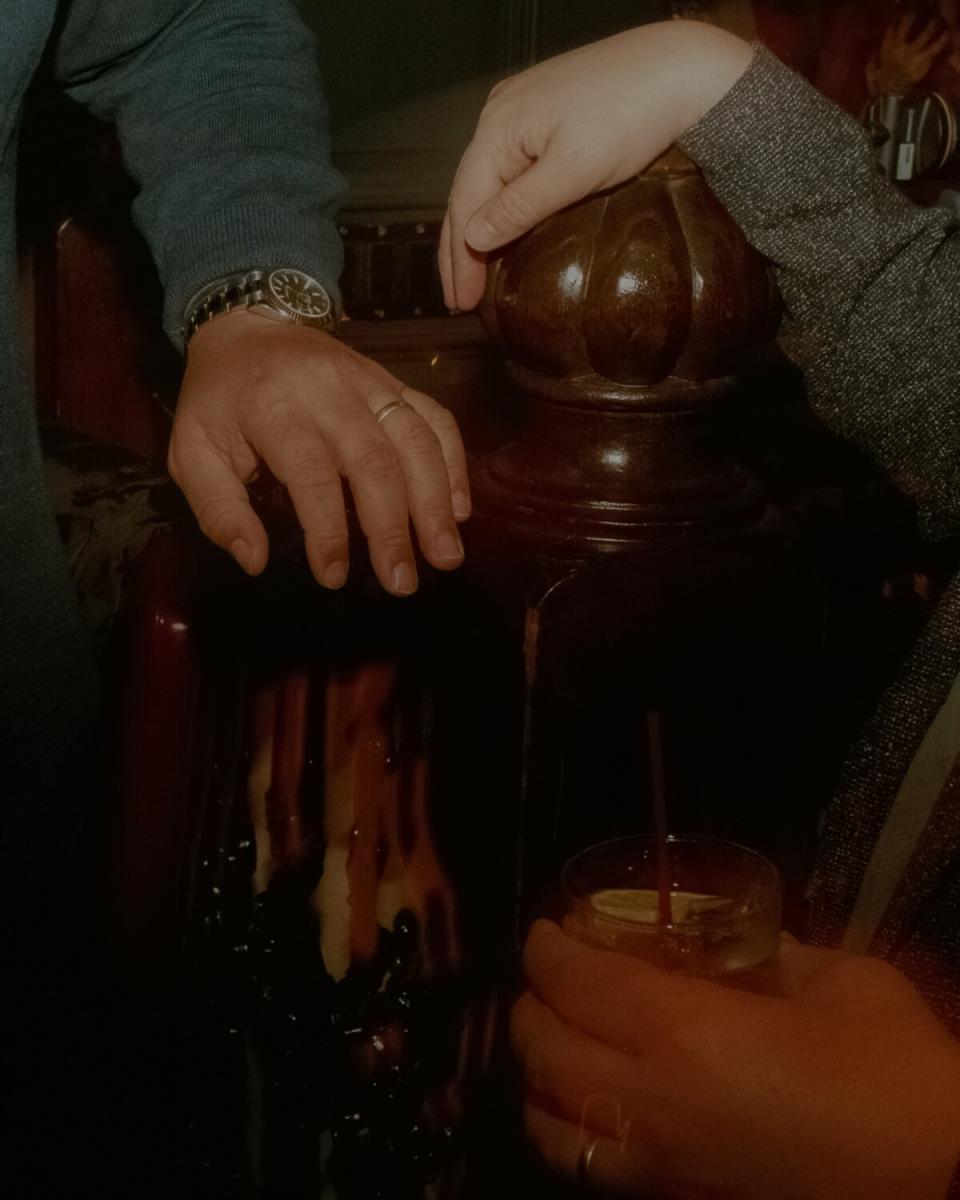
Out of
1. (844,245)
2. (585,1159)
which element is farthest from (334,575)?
(844,245)

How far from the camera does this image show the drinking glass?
78cm

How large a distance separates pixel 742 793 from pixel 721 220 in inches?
20.3

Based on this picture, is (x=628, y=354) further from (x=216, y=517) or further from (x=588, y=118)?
(x=216, y=517)

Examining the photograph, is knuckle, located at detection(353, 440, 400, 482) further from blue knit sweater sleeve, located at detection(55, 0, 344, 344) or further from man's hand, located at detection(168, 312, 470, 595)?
blue knit sweater sleeve, located at detection(55, 0, 344, 344)

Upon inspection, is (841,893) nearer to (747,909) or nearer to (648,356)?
(747,909)

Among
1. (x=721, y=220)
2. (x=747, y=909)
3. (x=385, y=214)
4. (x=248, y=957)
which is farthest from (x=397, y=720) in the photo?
(x=385, y=214)

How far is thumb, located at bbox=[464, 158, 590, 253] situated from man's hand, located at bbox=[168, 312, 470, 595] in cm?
15

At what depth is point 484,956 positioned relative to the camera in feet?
3.51

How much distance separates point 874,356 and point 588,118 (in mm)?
304

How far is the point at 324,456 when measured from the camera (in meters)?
0.88

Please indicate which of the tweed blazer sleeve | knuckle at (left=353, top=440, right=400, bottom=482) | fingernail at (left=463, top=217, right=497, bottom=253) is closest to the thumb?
fingernail at (left=463, top=217, right=497, bottom=253)

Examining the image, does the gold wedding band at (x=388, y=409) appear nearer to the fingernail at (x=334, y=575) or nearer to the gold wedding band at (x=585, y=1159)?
the fingernail at (x=334, y=575)

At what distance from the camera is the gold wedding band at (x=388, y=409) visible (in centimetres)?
91

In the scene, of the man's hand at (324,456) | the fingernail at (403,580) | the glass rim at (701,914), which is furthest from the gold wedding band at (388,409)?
the glass rim at (701,914)
